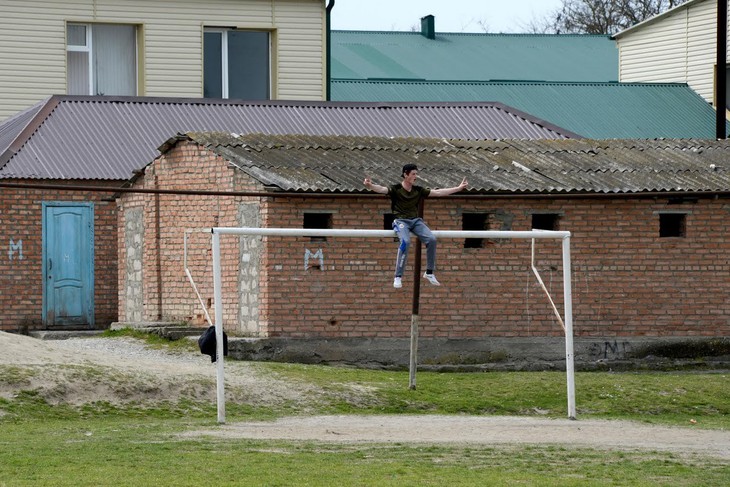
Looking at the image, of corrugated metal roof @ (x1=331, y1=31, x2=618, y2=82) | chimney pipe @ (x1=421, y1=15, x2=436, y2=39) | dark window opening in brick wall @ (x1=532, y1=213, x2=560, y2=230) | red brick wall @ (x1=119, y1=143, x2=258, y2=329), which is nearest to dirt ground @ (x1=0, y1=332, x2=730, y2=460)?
red brick wall @ (x1=119, y1=143, x2=258, y2=329)

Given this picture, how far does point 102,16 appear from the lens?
3341 cm

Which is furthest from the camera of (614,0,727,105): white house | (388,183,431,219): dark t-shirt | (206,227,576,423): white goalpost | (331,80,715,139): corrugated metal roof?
(614,0,727,105): white house

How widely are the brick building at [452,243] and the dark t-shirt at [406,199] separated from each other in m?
3.21

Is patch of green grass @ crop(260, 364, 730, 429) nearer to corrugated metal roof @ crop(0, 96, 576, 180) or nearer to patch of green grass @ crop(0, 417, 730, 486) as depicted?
patch of green grass @ crop(0, 417, 730, 486)

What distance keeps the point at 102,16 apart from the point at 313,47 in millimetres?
4621

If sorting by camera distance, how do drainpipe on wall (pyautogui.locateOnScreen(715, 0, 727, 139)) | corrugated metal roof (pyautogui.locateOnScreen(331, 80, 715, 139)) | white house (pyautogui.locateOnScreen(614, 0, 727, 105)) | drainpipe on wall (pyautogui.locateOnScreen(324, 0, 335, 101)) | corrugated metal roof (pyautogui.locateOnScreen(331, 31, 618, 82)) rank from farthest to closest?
1. corrugated metal roof (pyautogui.locateOnScreen(331, 31, 618, 82))
2. white house (pyautogui.locateOnScreen(614, 0, 727, 105))
3. corrugated metal roof (pyautogui.locateOnScreen(331, 80, 715, 139))
4. drainpipe on wall (pyautogui.locateOnScreen(324, 0, 335, 101))
5. drainpipe on wall (pyautogui.locateOnScreen(715, 0, 727, 139))

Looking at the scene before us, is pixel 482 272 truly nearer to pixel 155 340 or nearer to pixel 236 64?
pixel 155 340

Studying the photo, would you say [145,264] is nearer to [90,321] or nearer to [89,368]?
[90,321]

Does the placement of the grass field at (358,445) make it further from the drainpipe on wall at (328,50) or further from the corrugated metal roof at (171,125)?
the drainpipe on wall at (328,50)

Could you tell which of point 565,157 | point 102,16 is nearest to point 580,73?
point 102,16

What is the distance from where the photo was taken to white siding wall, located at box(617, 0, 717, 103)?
41.7 m

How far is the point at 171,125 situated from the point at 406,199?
40.2 ft

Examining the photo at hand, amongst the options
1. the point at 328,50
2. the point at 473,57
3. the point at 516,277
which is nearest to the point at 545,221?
the point at 516,277

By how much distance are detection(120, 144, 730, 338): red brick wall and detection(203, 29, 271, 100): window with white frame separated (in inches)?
401
